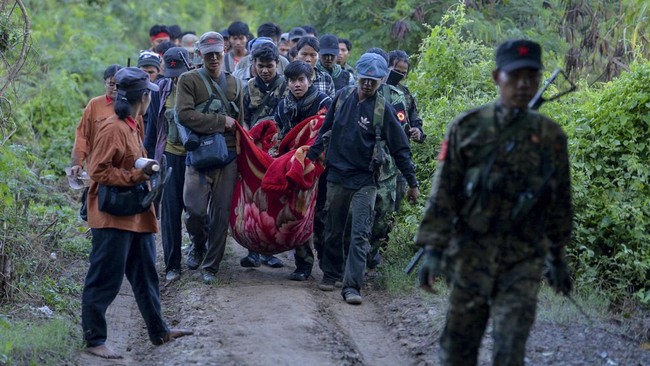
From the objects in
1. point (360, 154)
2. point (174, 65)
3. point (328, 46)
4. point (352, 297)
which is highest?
point (328, 46)

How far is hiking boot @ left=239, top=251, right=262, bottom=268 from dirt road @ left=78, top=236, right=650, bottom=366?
2.06 ft

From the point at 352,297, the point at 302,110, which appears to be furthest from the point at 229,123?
the point at 352,297

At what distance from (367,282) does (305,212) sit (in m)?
1.09

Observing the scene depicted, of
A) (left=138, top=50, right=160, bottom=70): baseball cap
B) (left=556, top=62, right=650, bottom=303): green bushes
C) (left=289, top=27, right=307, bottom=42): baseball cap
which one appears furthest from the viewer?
(left=289, top=27, right=307, bottom=42): baseball cap

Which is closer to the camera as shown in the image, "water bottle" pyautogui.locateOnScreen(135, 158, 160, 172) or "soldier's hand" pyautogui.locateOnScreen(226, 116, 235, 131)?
"water bottle" pyautogui.locateOnScreen(135, 158, 160, 172)

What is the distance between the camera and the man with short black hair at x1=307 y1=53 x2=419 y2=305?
9656 mm

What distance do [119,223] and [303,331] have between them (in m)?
1.79

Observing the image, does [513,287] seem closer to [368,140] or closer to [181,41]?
[368,140]

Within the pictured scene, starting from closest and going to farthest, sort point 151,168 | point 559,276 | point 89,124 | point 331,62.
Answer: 1. point 559,276
2. point 151,168
3. point 89,124
4. point 331,62

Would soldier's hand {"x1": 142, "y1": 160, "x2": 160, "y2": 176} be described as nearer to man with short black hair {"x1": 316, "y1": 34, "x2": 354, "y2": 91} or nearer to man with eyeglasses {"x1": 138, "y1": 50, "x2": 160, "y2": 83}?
man with eyeglasses {"x1": 138, "y1": 50, "x2": 160, "y2": 83}

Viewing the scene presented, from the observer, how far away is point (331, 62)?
1240cm

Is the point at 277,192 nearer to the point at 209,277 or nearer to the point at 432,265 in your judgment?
the point at 209,277

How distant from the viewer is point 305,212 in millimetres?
10477

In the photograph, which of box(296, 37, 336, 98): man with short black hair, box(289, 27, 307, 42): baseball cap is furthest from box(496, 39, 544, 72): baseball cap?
box(289, 27, 307, 42): baseball cap
